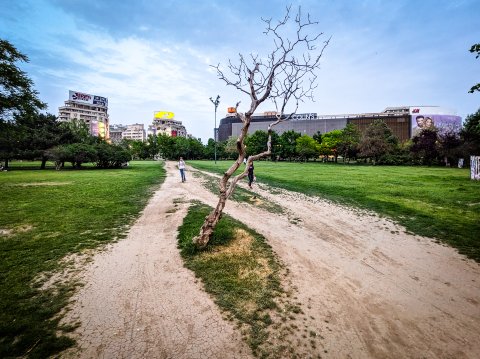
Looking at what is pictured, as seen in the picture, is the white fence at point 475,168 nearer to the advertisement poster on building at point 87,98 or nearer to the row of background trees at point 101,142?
the row of background trees at point 101,142

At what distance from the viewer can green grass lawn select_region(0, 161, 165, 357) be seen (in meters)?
4.17

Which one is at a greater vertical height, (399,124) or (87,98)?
(87,98)

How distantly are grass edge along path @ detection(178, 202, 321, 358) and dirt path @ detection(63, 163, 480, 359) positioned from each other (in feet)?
0.79

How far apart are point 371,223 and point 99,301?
1038cm

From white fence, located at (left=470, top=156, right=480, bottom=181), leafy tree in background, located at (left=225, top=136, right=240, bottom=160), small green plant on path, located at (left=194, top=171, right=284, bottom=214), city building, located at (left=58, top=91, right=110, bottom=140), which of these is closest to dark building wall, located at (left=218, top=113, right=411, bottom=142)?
leafy tree in background, located at (left=225, top=136, right=240, bottom=160)

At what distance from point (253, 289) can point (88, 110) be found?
161 meters

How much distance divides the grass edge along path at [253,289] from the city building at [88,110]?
144 m

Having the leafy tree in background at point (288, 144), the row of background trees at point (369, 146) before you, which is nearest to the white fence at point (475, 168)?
the row of background trees at point (369, 146)

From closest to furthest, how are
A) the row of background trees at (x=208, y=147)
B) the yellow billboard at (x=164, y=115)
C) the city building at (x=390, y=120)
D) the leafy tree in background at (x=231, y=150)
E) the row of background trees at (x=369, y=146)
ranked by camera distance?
the row of background trees at (x=208, y=147) < the row of background trees at (x=369, y=146) < the leafy tree in background at (x=231, y=150) < the city building at (x=390, y=120) < the yellow billboard at (x=164, y=115)

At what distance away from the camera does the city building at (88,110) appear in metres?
131

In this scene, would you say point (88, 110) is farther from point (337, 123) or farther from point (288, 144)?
point (337, 123)

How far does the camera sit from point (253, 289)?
5629mm

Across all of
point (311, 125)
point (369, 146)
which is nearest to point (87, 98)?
point (311, 125)

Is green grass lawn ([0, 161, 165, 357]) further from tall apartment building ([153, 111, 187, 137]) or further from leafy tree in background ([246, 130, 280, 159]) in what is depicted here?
tall apartment building ([153, 111, 187, 137])
